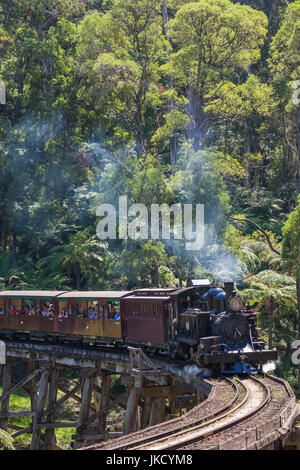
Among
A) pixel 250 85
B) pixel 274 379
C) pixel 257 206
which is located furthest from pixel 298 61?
pixel 274 379

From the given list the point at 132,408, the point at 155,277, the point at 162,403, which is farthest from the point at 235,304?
the point at 155,277

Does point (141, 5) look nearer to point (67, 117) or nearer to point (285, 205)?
point (67, 117)

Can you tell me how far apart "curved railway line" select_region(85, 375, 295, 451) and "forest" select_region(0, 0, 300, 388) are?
41.5ft

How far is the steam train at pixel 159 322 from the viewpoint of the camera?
68.5ft

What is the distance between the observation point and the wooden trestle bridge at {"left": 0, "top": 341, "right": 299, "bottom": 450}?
42.3 ft

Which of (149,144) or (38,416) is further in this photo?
(149,144)

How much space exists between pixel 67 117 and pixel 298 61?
19.9 metres

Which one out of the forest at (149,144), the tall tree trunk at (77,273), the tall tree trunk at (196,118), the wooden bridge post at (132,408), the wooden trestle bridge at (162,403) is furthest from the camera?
the tall tree trunk at (77,273)

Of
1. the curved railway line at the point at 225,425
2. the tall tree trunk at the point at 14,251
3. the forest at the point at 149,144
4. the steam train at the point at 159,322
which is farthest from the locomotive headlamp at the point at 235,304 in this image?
the tall tree trunk at the point at 14,251

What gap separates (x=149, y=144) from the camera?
152 feet
